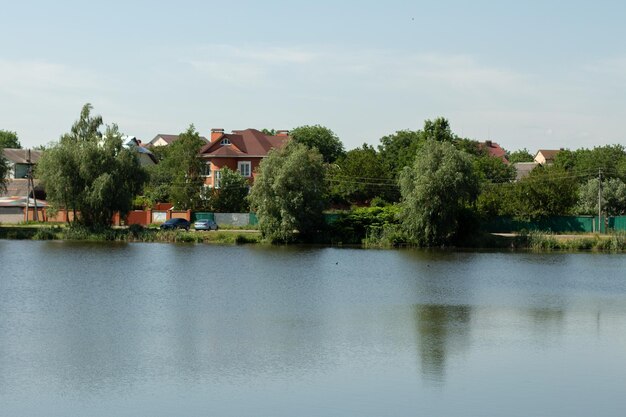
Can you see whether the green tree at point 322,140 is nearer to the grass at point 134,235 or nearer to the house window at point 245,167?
the house window at point 245,167

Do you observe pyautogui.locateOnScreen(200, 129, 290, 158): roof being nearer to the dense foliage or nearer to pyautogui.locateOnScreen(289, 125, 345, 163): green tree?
the dense foliage

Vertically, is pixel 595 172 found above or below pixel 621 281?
above

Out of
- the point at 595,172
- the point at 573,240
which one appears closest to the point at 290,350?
the point at 573,240

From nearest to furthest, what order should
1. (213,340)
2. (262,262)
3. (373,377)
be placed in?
(373,377)
(213,340)
(262,262)

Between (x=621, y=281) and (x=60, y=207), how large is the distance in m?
46.2

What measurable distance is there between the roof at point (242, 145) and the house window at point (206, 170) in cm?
134

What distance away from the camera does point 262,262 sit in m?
55.8

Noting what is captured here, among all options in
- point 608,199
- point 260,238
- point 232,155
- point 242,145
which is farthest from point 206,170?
point 608,199

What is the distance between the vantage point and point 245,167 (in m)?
110

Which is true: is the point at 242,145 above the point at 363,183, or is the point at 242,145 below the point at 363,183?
above

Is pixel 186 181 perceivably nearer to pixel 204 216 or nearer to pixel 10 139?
pixel 204 216

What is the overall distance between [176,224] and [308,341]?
188 feet

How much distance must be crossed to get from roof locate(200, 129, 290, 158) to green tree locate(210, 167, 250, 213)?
13.6 m

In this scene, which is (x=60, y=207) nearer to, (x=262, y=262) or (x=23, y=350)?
(x=262, y=262)
